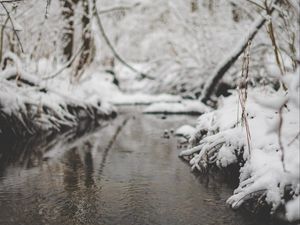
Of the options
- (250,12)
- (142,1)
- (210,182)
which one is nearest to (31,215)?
(210,182)

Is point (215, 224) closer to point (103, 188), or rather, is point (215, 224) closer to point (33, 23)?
point (103, 188)

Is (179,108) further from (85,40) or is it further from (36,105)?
(36,105)

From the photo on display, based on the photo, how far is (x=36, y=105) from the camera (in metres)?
6.44

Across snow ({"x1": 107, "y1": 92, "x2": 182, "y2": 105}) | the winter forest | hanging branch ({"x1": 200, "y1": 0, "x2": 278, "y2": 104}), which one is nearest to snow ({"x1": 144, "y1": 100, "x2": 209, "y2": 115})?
the winter forest

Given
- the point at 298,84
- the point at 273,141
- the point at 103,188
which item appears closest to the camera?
the point at 298,84

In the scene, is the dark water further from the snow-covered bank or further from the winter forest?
the snow-covered bank

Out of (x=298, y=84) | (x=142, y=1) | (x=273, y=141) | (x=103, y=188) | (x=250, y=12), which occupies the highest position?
(x=142, y=1)

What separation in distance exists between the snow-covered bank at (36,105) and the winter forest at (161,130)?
2cm

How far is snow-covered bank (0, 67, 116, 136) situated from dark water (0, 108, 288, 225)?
512 mm

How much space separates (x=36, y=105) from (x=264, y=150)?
4.15m

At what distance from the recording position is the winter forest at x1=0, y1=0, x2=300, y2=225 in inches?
106

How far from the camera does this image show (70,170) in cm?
409

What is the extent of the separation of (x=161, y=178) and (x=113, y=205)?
873mm

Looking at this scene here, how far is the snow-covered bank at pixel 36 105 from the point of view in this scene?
5.93 metres
